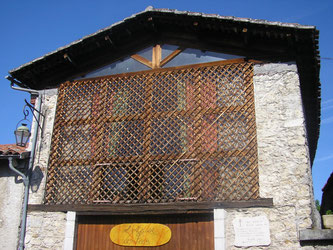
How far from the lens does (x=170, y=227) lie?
7.29m

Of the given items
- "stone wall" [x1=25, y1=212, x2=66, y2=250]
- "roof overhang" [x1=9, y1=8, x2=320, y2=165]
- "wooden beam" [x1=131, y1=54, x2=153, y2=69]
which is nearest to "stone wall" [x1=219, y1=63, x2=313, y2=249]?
"roof overhang" [x1=9, y1=8, x2=320, y2=165]

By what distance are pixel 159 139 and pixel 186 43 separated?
226 cm

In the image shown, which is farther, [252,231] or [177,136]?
[177,136]

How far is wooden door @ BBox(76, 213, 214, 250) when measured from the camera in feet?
23.2

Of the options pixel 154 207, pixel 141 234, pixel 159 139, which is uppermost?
pixel 159 139

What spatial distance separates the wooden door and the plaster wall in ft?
1.09

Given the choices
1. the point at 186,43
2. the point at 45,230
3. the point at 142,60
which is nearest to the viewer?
the point at 45,230

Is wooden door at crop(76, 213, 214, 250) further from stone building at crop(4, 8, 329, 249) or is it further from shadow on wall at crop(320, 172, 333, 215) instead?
shadow on wall at crop(320, 172, 333, 215)

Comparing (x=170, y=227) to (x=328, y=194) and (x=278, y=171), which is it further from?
(x=328, y=194)

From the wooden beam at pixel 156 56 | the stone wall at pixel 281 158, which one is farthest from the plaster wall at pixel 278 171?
the wooden beam at pixel 156 56

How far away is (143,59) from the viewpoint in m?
8.67

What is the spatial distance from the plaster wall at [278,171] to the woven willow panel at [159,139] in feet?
0.67

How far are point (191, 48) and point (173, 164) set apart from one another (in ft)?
8.57

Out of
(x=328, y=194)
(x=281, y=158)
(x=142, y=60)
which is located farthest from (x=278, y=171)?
(x=328, y=194)
